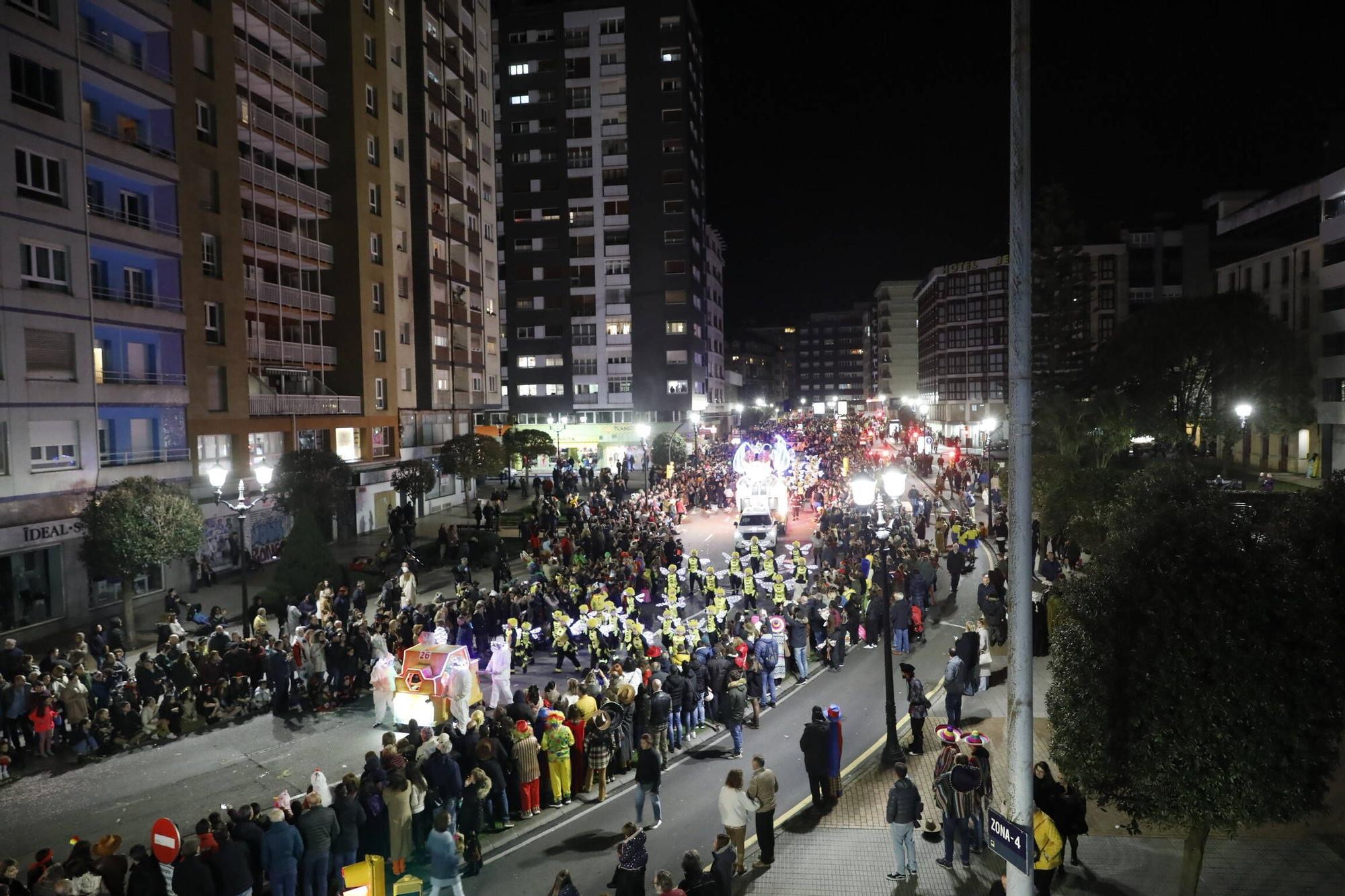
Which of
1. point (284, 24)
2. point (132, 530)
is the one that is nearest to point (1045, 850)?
point (132, 530)

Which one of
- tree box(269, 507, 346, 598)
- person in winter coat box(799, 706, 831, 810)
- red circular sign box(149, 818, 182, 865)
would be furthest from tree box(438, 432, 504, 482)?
red circular sign box(149, 818, 182, 865)

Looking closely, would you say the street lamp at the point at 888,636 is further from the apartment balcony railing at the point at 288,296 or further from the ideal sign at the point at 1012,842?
the apartment balcony railing at the point at 288,296

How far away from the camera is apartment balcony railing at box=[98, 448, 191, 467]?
24922 millimetres

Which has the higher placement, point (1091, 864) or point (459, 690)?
point (459, 690)

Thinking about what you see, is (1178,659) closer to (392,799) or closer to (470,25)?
(392,799)

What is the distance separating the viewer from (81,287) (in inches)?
932

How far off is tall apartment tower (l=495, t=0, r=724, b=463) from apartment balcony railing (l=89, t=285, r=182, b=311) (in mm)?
46101

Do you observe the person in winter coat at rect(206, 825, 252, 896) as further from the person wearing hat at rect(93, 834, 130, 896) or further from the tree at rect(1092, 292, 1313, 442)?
the tree at rect(1092, 292, 1313, 442)

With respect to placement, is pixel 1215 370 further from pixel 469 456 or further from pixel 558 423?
pixel 558 423

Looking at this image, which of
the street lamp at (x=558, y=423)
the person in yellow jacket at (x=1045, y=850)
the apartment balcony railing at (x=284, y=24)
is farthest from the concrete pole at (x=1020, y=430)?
the street lamp at (x=558, y=423)

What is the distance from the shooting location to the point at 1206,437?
44.3m

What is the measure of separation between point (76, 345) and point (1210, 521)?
1056 inches

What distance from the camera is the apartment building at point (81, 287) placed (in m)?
21.8

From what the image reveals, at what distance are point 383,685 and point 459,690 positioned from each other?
172 cm
